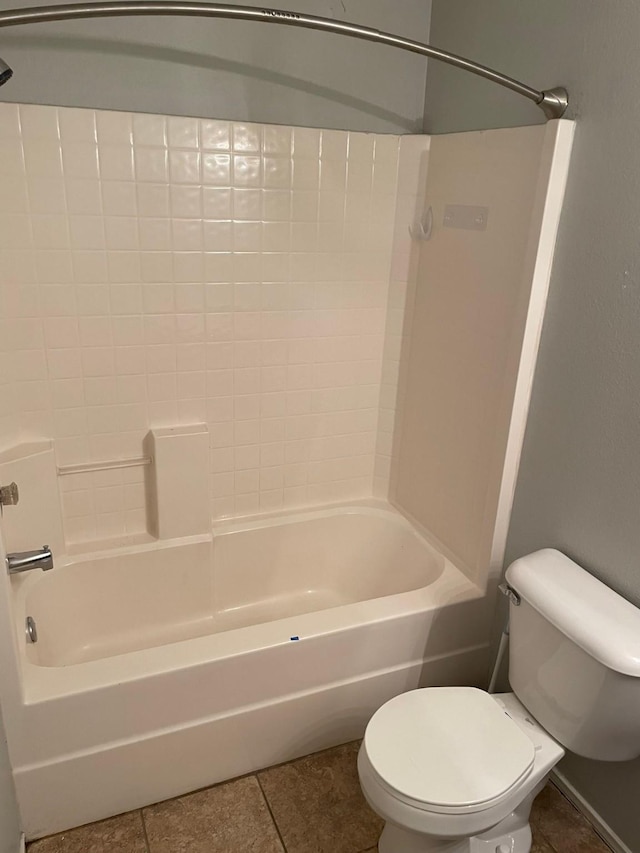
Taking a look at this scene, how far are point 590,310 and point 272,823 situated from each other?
1.56 m

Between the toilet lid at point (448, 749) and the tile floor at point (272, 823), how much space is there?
43 centimetres

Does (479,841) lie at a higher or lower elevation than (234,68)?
lower

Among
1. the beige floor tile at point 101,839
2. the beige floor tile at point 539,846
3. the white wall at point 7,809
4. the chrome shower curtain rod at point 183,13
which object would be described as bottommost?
the beige floor tile at point 539,846

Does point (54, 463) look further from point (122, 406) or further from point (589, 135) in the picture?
point (589, 135)

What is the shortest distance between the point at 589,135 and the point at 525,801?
1.63 m

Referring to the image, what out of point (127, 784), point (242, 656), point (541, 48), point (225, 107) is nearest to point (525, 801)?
point (242, 656)

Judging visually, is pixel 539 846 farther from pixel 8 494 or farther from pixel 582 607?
pixel 8 494

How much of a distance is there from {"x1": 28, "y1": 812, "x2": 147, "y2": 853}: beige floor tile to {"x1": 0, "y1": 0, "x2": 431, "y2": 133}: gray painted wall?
1925 mm

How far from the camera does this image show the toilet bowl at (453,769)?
133cm

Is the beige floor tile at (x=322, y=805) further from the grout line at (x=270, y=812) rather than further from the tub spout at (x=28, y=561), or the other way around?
the tub spout at (x=28, y=561)

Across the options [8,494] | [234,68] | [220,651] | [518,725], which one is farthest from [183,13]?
[518,725]

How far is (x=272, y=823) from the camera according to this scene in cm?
170

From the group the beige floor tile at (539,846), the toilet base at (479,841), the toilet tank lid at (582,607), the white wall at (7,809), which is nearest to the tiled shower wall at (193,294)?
the white wall at (7,809)

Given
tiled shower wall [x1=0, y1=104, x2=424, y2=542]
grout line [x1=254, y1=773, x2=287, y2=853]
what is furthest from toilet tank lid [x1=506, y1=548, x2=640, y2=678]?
tiled shower wall [x1=0, y1=104, x2=424, y2=542]
